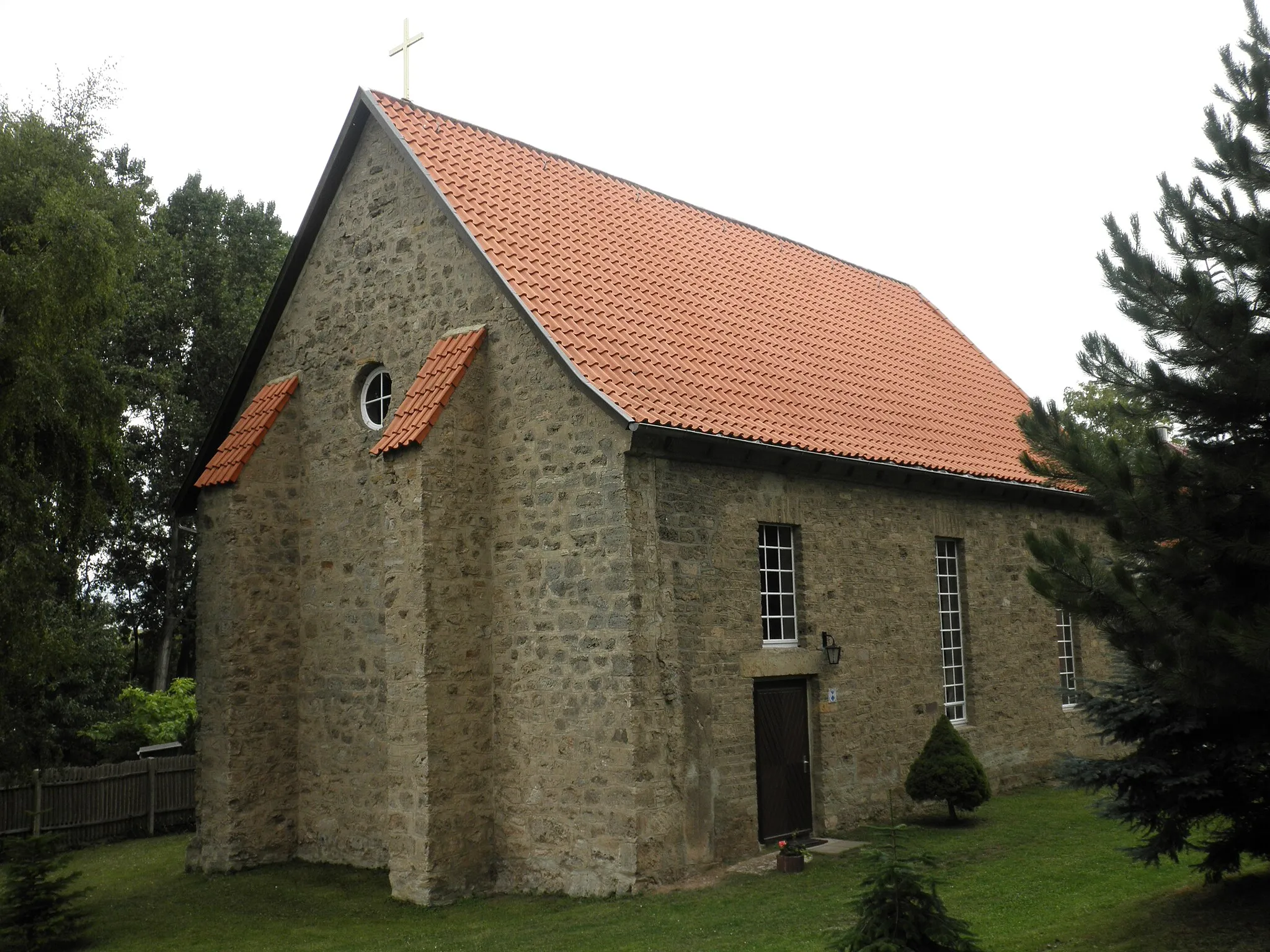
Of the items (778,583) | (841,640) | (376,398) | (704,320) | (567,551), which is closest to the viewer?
(567,551)

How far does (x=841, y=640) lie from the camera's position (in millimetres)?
13867

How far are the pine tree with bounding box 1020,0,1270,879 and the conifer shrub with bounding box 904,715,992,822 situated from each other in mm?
5732

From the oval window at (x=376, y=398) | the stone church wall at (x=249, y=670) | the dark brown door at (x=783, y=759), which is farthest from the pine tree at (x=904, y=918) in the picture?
the stone church wall at (x=249, y=670)

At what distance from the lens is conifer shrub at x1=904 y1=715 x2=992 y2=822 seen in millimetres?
13617

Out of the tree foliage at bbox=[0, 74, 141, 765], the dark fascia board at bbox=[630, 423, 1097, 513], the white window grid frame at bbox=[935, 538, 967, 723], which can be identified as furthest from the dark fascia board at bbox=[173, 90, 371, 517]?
the white window grid frame at bbox=[935, 538, 967, 723]

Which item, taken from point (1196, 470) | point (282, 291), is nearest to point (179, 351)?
point (282, 291)

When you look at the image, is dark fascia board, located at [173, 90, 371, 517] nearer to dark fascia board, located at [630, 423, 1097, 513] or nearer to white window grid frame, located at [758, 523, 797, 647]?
dark fascia board, located at [630, 423, 1097, 513]

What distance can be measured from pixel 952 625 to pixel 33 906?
39.2 feet

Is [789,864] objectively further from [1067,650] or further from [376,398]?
[1067,650]

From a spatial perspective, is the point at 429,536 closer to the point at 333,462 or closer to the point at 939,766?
the point at 333,462

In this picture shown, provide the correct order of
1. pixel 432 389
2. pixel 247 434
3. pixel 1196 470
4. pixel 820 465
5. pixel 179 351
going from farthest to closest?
pixel 179 351 < pixel 247 434 < pixel 820 465 < pixel 432 389 < pixel 1196 470

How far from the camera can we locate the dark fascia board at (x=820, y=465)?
11703 mm

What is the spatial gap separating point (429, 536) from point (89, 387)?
4.19m

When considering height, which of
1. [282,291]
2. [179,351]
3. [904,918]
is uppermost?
[179,351]
